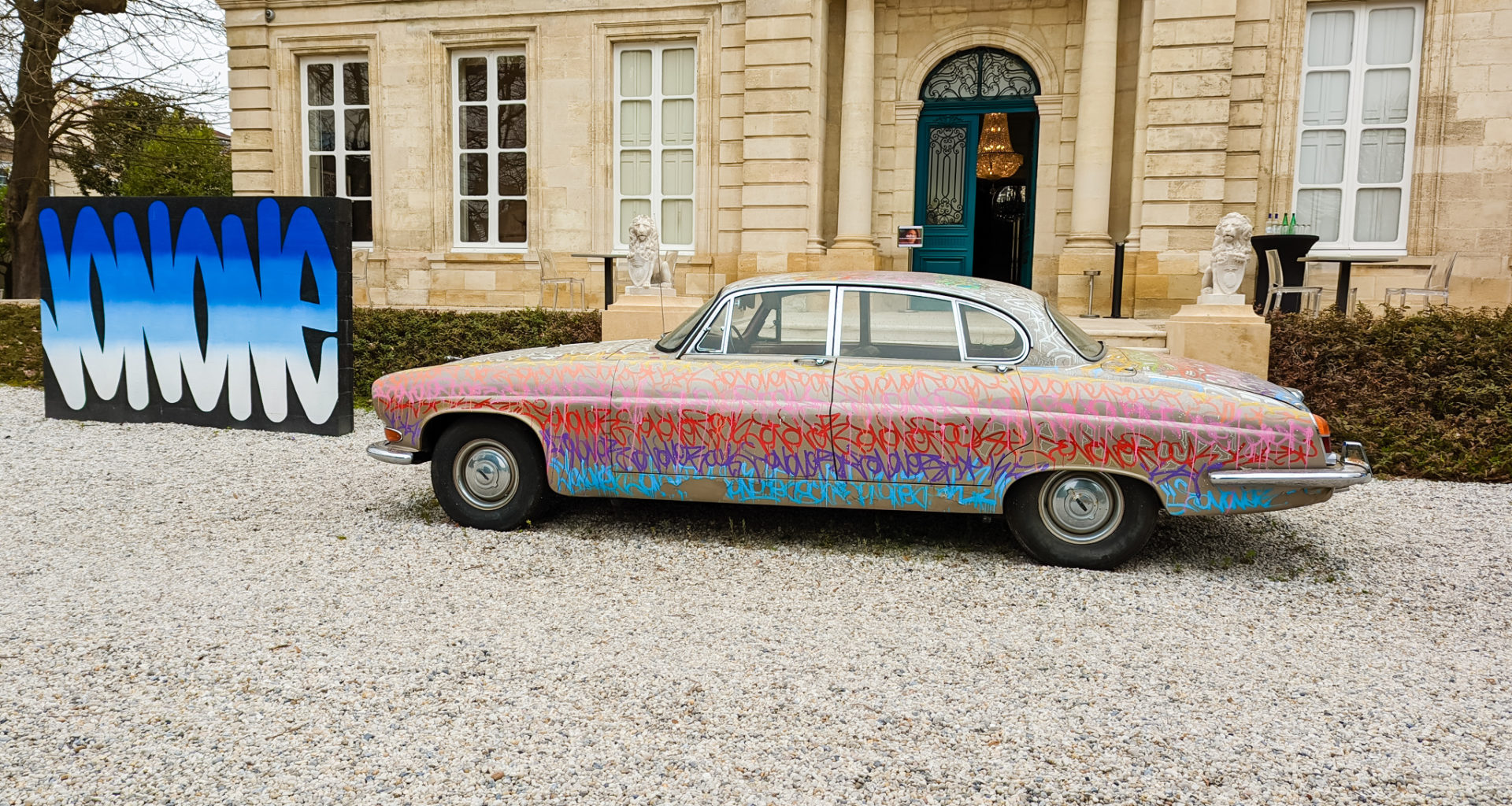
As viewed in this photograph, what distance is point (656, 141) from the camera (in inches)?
585

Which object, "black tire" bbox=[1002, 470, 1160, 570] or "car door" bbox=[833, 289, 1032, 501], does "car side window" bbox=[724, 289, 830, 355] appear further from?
"black tire" bbox=[1002, 470, 1160, 570]

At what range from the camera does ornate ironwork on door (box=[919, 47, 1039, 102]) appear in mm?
13914

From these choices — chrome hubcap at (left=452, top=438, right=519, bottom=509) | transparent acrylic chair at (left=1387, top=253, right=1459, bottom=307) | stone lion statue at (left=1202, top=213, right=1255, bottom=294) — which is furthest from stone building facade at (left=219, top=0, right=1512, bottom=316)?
chrome hubcap at (left=452, top=438, right=519, bottom=509)

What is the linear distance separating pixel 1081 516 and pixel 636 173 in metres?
11.3

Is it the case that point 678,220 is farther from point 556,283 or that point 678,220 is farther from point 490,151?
point 490,151

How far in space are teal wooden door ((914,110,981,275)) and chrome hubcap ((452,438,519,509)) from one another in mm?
9742

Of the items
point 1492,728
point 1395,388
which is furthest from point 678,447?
point 1395,388

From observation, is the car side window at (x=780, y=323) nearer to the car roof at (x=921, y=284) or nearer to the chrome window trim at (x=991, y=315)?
the car roof at (x=921, y=284)

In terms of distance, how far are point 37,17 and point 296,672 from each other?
1644cm

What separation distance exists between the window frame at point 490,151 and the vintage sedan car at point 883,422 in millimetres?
10426

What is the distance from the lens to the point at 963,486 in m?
4.85

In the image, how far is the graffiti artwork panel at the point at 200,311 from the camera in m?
8.12

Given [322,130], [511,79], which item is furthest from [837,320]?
[322,130]

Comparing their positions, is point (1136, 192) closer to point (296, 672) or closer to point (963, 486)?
point (963, 486)
